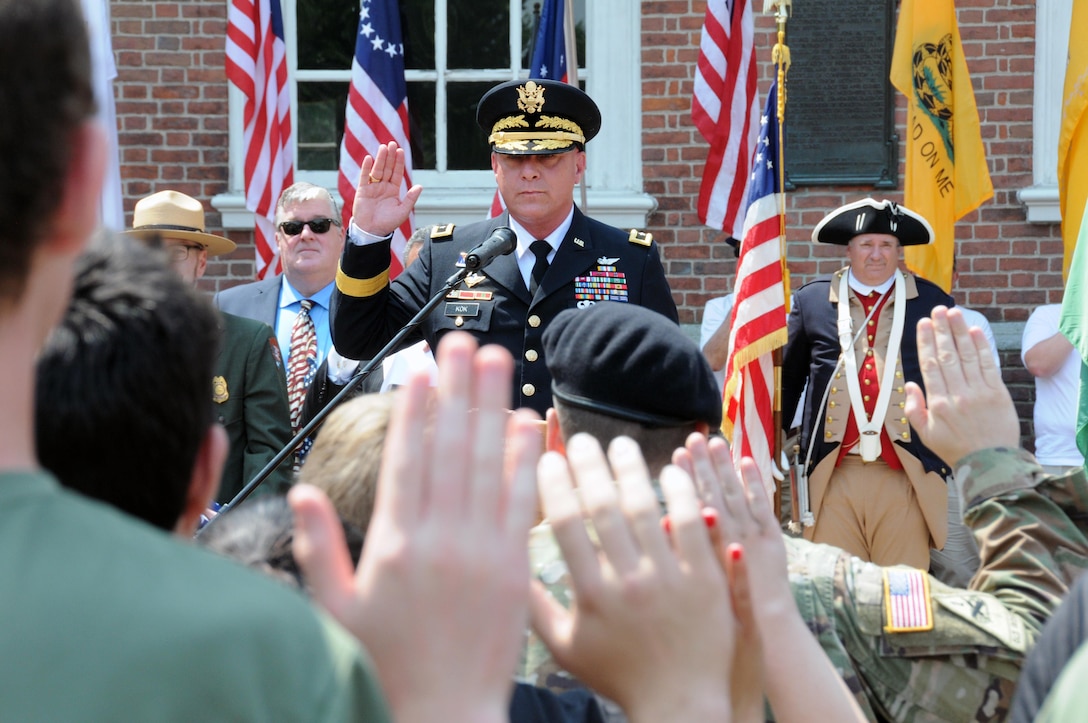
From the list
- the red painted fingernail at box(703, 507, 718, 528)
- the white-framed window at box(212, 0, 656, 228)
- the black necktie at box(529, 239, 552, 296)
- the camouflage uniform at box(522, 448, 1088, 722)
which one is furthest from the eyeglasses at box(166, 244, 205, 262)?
the red painted fingernail at box(703, 507, 718, 528)

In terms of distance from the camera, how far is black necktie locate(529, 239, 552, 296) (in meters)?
4.05

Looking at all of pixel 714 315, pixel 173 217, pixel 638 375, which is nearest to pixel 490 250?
pixel 638 375

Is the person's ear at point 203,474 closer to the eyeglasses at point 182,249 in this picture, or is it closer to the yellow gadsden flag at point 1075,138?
the eyeglasses at point 182,249

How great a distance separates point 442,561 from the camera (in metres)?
0.92

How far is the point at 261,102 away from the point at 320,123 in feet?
2.32

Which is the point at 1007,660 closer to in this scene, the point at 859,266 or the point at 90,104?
the point at 90,104

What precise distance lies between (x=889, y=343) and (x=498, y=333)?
251 centimetres

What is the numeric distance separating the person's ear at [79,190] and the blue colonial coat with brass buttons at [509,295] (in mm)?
2794

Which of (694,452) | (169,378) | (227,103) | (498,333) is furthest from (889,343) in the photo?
(169,378)

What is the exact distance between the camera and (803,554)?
1892 millimetres

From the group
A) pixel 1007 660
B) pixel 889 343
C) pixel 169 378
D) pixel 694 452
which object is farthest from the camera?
pixel 889 343

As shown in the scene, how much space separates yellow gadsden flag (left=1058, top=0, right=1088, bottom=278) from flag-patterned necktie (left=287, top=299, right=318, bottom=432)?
321 cm

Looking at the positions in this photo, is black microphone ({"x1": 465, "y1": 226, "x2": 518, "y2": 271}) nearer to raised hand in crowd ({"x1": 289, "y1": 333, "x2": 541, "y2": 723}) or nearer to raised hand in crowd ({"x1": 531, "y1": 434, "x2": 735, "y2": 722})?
raised hand in crowd ({"x1": 531, "y1": 434, "x2": 735, "y2": 722})

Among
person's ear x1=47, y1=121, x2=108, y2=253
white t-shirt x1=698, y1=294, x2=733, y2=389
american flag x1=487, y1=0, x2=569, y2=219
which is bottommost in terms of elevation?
white t-shirt x1=698, y1=294, x2=733, y2=389
